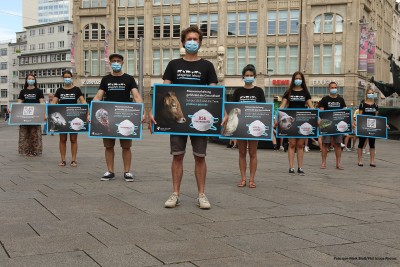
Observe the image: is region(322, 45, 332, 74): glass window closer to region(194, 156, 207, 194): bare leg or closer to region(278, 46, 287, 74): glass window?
region(278, 46, 287, 74): glass window

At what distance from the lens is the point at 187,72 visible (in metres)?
6.20

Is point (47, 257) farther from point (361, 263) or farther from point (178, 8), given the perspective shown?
point (178, 8)

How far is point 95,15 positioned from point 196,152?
198 ft

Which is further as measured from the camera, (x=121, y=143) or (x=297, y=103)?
(x=297, y=103)

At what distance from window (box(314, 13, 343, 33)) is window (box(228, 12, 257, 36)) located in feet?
22.8

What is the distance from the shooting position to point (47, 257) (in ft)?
12.7

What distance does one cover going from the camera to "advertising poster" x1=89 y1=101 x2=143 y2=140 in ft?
26.7

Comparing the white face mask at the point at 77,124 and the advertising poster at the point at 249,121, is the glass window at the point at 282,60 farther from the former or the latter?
the advertising poster at the point at 249,121

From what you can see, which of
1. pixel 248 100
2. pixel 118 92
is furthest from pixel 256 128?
pixel 118 92

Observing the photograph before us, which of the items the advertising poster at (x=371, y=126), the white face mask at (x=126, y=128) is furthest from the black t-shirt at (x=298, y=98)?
the white face mask at (x=126, y=128)

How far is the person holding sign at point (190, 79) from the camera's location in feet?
20.1

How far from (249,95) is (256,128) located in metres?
0.58

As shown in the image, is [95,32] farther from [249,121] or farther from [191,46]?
[191,46]

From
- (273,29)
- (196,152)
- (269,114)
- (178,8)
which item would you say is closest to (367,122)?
(269,114)
